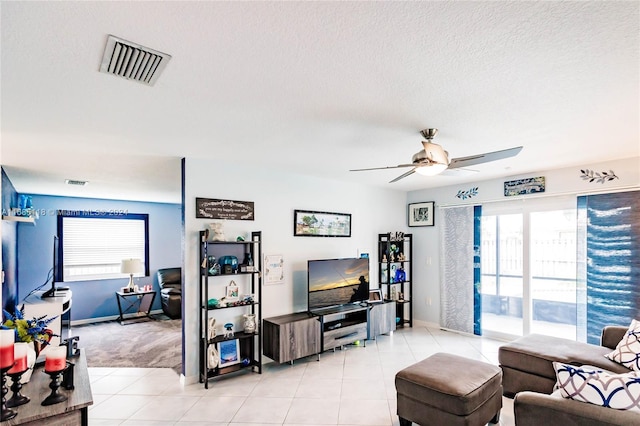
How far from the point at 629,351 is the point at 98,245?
8.15 metres

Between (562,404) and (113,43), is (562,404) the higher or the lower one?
the lower one

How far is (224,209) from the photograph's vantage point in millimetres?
4129

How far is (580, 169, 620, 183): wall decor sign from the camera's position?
4.20 m

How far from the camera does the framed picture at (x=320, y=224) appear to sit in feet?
15.9

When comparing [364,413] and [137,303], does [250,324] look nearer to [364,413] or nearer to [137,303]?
[364,413]

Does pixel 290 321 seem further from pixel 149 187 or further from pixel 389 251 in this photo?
pixel 149 187

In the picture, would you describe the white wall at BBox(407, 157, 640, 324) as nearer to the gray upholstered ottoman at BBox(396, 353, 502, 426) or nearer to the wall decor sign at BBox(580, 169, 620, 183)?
the wall decor sign at BBox(580, 169, 620, 183)

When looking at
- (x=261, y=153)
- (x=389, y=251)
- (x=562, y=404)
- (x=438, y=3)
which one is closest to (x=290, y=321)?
(x=261, y=153)

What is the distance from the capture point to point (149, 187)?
577cm

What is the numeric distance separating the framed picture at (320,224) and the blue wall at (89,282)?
422 centimetres

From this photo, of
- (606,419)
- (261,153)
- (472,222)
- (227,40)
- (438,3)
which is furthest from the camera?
(472,222)

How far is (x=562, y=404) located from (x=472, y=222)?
403 centimetres

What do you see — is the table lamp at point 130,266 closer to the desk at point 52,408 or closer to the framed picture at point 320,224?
the framed picture at point 320,224

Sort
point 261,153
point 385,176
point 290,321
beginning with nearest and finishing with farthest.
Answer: point 261,153
point 290,321
point 385,176
